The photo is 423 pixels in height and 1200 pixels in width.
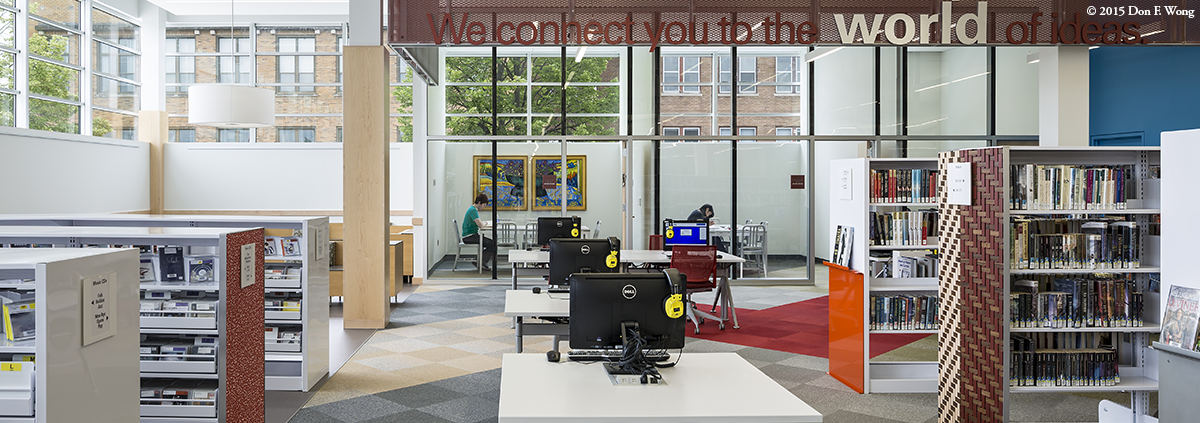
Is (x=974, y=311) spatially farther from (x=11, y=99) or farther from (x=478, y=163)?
(x=11, y=99)

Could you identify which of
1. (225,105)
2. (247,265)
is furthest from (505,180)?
(247,265)

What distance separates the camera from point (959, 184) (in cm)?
436

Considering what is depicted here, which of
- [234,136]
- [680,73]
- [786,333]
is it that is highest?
[680,73]

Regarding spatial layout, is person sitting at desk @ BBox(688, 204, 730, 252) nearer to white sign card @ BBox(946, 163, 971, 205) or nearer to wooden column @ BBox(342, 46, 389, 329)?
wooden column @ BBox(342, 46, 389, 329)

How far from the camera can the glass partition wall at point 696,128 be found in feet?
36.3

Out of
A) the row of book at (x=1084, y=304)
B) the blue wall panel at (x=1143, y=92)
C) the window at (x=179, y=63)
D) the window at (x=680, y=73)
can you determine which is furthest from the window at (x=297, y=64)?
the blue wall panel at (x=1143, y=92)

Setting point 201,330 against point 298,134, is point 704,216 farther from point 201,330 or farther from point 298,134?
point 201,330

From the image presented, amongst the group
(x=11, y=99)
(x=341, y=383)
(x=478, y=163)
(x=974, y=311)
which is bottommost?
(x=341, y=383)

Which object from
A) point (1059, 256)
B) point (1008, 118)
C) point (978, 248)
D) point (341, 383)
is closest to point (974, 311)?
point (978, 248)

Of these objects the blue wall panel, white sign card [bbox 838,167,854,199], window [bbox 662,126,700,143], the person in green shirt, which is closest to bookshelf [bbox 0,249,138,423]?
white sign card [bbox 838,167,854,199]

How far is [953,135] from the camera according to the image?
11250 millimetres

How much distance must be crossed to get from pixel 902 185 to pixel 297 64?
11.0 metres

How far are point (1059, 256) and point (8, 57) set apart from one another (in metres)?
11.7

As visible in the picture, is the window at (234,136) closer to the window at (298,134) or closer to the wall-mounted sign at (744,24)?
the window at (298,134)
